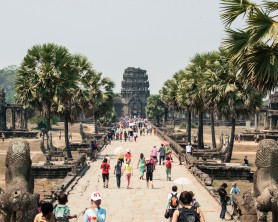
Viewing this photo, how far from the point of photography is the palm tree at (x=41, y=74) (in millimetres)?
32375

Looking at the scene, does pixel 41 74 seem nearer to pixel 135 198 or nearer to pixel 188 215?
pixel 135 198

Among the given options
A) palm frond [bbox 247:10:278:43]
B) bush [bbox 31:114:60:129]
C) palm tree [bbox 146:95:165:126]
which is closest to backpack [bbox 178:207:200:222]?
palm frond [bbox 247:10:278:43]

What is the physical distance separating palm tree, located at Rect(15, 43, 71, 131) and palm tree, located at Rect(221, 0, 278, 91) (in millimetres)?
21179

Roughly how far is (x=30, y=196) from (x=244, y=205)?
173 inches

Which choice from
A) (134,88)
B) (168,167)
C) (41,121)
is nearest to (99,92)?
(168,167)

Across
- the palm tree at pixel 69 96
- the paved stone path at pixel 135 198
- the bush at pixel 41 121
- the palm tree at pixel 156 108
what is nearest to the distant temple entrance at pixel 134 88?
the palm tree at pixel 156 108

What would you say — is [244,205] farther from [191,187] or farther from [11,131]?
[11,131]

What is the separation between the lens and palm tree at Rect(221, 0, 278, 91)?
11619 millimetres

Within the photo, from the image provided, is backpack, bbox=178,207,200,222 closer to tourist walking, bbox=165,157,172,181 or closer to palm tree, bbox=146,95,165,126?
tourist walking, bbox=165,157,172,181

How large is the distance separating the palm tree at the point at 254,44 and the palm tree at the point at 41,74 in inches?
834

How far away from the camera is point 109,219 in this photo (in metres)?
15.8

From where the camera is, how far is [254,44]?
11.8m

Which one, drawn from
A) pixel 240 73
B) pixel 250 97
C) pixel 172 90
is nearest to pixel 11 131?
pixel 172 90

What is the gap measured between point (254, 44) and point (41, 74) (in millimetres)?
22423
